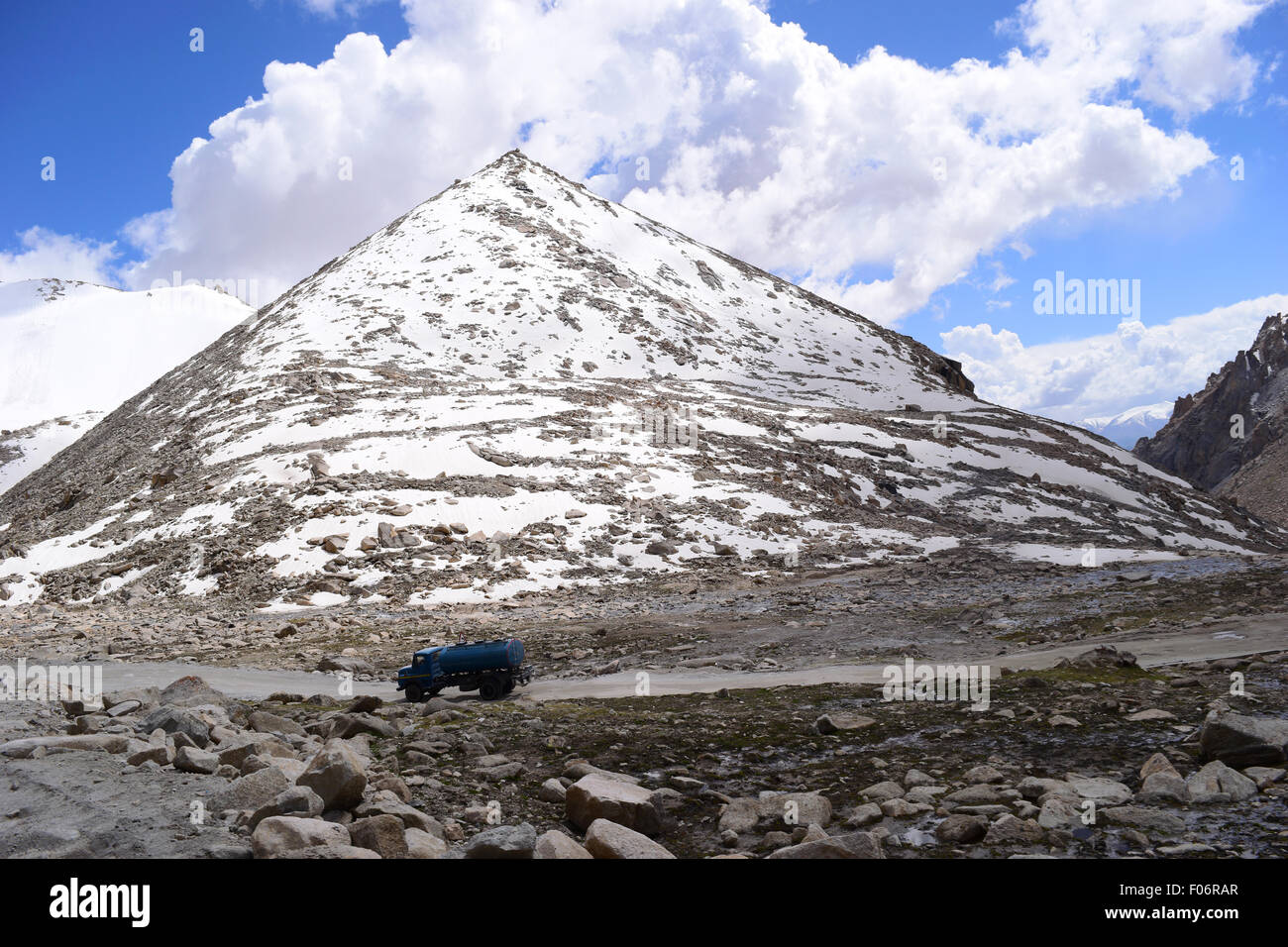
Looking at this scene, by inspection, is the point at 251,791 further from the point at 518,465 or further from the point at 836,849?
the point at 518,465

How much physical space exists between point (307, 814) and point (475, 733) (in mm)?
4957

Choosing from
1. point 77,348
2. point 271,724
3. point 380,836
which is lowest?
point 271,724

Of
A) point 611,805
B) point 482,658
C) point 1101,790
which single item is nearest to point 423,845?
point 611,805

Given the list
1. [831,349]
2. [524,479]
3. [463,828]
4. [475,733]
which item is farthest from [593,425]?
[831,349]

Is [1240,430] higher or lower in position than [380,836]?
higher

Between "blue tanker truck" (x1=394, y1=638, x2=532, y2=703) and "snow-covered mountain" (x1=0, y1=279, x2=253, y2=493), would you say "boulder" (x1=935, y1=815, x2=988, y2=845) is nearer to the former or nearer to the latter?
"blue tanker truck" (x1=394, y1=638, x2=532, y2=703)

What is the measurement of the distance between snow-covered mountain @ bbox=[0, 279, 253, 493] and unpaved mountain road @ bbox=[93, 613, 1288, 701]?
80.3m

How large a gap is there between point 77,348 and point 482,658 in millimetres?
135361

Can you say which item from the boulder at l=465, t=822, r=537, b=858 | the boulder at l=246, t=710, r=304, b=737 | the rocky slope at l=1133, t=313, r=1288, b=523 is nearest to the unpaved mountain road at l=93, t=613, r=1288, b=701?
the boulder at l=246, t=710, r=304, b=737

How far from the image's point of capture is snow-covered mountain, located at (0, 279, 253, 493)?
319 ft

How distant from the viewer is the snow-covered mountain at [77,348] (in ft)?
319

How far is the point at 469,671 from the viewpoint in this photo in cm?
1806

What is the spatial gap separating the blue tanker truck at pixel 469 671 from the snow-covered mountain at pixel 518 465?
11.9 metres
